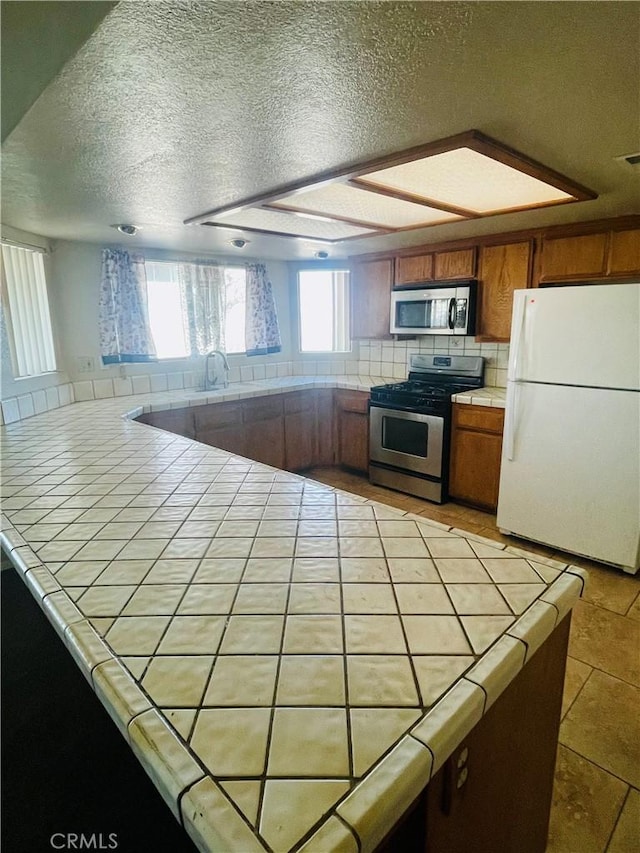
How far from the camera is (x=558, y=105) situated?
4.17ft

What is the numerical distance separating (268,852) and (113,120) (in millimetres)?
1706

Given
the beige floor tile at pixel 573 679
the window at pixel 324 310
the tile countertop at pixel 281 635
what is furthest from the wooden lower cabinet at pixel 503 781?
the window at pixel 324 310

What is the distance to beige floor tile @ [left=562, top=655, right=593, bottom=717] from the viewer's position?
178 cm

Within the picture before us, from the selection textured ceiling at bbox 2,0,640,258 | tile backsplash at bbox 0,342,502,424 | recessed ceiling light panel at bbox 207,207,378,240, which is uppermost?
recessed ceiling light panel at bbox 207,207,378,240

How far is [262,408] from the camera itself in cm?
392

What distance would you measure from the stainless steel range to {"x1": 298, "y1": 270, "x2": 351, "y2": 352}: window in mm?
955

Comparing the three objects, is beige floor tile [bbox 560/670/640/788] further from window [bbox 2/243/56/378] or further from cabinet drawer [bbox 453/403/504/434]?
window [bbox 2/243/56/378]

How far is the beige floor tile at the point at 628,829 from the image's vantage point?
4.21ft

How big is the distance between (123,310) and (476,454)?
9.64 feet

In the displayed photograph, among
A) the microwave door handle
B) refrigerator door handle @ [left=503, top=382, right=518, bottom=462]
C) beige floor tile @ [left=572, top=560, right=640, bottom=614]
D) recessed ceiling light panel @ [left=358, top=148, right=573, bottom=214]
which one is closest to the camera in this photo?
recessed ceiling light panel @ [left=358, top=148, right=573, bottom=214]

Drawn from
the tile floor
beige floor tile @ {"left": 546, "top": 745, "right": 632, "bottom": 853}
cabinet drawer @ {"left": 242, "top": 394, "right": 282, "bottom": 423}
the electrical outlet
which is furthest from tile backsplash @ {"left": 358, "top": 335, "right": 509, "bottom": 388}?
beige floor tile @ {"left": 546, "top": 745, "right": 632, "bottom": 853}

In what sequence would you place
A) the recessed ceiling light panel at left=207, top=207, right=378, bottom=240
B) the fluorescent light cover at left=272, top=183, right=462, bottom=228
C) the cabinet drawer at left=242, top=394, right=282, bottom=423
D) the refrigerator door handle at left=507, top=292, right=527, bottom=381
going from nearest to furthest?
the fluorescent light cover at left=272, top=183, right=462, bottom=228 → the recessed ceiling light panel at left=207, top=207, right=378, bottom=240 → the refrigerator door handle at left=507, top=292, right=527, bottom=381 → the cabinet drawer at left=242, top=394, right=282, bottom=423

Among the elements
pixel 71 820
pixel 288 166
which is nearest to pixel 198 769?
pixel 71 820

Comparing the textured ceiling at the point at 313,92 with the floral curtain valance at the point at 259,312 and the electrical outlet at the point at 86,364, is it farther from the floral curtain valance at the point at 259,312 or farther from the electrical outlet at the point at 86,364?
the floral curtain valance at the point at 259,312
